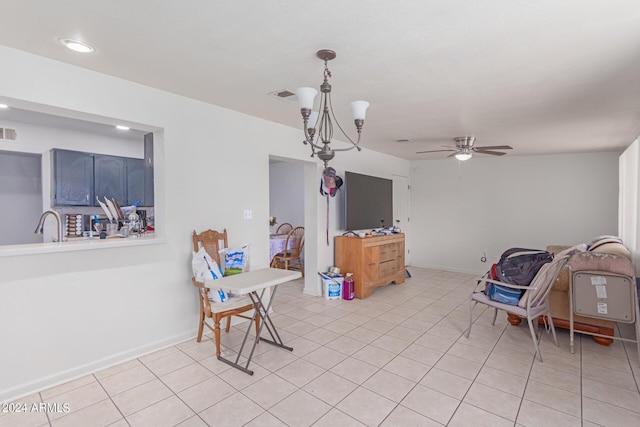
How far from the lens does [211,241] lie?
321cm

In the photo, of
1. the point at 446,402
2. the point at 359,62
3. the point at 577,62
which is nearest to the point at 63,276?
the point at 359,62

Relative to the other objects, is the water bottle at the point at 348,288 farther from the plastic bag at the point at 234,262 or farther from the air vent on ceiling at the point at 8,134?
the air vent on ceiling at the point at 8,134

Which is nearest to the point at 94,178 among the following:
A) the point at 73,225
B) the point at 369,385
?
the point at 73,225

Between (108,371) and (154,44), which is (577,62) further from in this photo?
(108,371)

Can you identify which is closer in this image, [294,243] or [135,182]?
[135,182]

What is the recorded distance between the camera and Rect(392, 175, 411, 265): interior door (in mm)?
6484

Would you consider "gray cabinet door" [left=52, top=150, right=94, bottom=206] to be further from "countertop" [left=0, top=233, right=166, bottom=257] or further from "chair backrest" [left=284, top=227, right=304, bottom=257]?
"chair backrest" [left=284, top=227, right=304, bottom=257]

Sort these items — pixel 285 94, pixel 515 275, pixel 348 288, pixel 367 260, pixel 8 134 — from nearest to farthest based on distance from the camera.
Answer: pixel 285 94 < pixel 515 275 < pixel 8 134 < pixel 348 288 < pixel 367 260

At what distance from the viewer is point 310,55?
6.96 ft

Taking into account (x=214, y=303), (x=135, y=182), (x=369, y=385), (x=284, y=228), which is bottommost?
(x=369, y=385)

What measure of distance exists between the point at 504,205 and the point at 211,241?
537cm

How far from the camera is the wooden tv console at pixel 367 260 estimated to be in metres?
4.62

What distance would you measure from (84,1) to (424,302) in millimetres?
4449

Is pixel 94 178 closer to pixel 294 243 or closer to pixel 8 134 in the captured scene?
pixel 8 134
